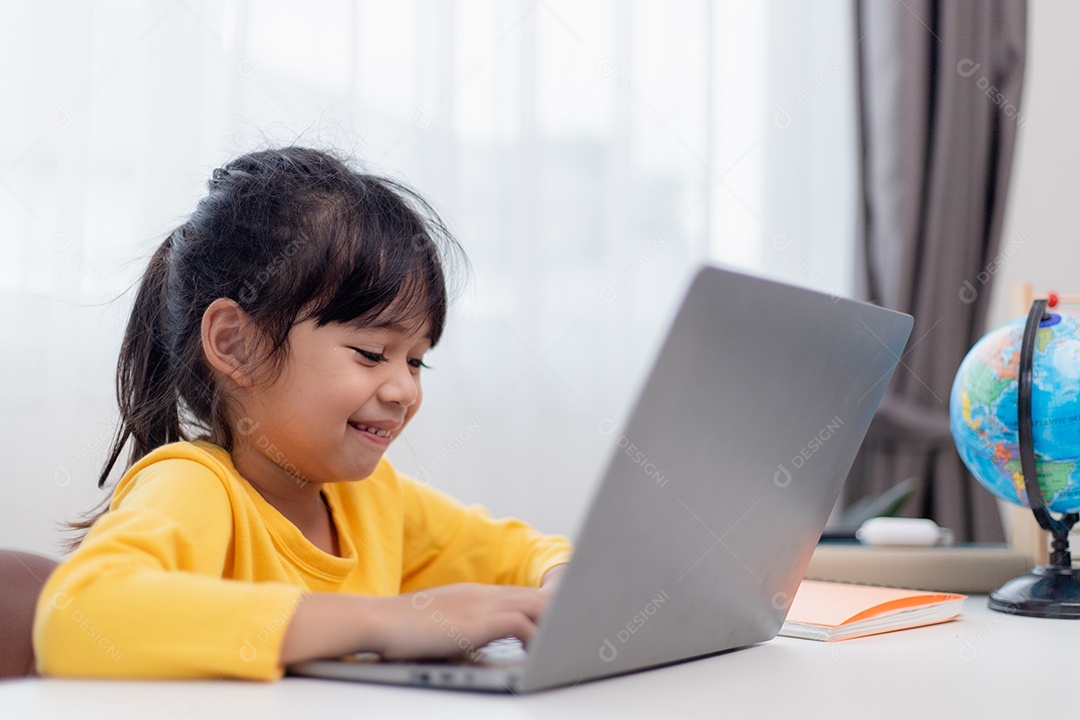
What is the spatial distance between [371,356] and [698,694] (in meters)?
0.46

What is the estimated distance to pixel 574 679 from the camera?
1.81 ft

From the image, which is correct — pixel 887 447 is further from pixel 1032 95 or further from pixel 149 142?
pixel 149 142

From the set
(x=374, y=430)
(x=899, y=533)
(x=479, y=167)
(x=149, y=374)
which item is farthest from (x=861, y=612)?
(x=479, y=167)

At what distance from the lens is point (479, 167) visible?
5.66 ft

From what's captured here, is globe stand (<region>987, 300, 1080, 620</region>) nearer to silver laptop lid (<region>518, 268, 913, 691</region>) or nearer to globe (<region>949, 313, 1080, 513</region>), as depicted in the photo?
globe (<region>949, 313, 1080, 513</region>)

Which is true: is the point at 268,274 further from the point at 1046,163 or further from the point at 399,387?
the point at 1046,163

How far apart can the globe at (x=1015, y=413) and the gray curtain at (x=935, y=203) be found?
96 cm

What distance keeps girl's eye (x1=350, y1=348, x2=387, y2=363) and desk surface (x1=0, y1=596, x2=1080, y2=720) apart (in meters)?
0.38

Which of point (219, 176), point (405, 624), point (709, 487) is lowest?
point (405, 624)

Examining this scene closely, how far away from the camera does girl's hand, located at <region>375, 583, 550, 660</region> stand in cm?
58

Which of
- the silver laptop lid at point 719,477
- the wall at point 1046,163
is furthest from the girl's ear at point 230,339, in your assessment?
the wall at point 1046,163

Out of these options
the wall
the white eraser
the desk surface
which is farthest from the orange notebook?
the wall

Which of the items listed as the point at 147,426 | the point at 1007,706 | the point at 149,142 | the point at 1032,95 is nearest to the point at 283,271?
the point at 147,426

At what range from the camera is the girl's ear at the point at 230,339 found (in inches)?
35.3
